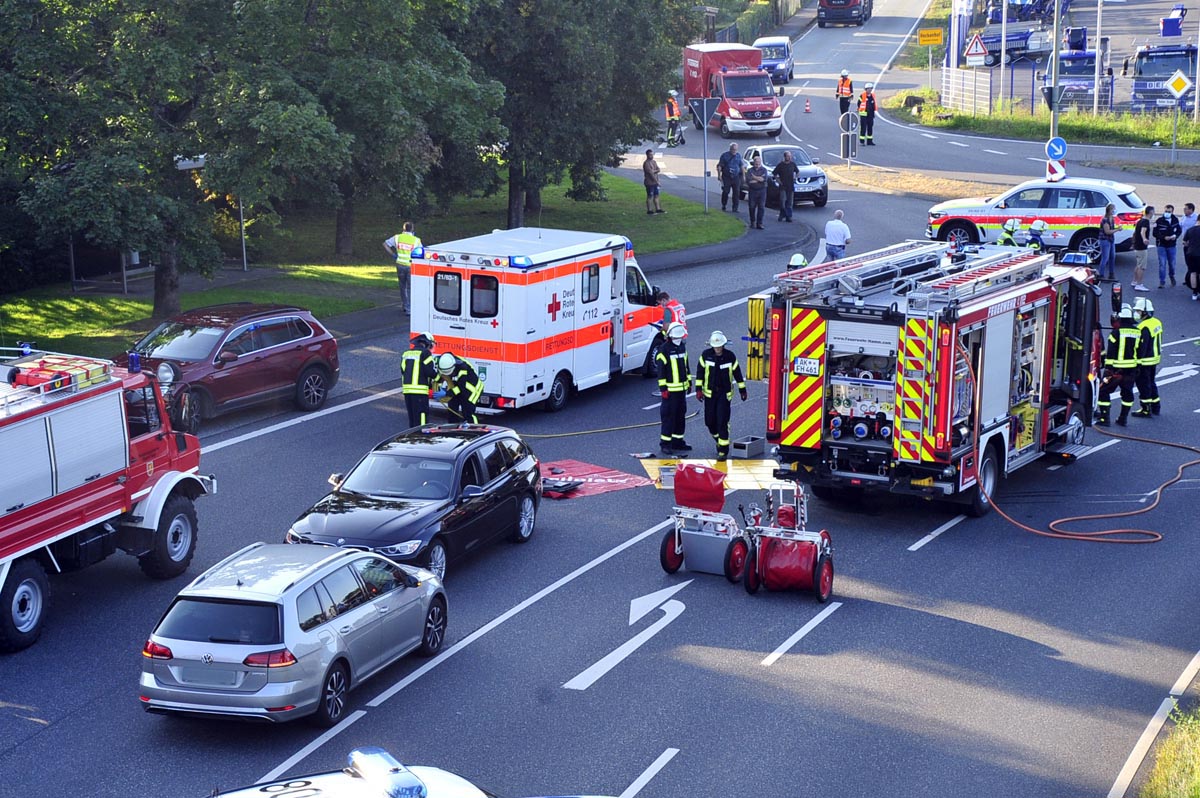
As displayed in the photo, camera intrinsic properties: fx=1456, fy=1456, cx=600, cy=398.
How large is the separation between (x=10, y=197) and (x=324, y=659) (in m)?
A: 19.5

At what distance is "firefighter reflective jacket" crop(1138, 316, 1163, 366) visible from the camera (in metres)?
22.0

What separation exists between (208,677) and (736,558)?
5979 millimetres

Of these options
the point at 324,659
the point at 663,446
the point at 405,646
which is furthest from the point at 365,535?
the point at 663,446

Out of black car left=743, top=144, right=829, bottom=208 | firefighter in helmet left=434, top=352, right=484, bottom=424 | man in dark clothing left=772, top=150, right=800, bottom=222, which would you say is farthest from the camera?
black car left=743, top=144, right=829, bottom=208

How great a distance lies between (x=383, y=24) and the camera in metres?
26.6

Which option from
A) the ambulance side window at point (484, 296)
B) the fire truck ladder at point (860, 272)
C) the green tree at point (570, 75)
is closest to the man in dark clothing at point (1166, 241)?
the fire truck ladder at point (860, 272)

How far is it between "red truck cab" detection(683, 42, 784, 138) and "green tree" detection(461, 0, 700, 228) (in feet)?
49.5

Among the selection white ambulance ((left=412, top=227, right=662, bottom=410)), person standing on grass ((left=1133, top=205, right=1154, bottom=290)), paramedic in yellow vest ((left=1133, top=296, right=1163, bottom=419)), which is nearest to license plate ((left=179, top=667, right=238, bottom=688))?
white ambulance ((left=412, top=227, right=662, bottom=410))

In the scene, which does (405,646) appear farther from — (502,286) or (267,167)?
(267,167)

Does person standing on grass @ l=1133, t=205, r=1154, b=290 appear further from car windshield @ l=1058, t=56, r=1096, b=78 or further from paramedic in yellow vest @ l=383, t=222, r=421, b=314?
car windshield @ l=1058, t=56, r=1096, b=78

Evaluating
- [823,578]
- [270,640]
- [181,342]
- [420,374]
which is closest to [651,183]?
[181,342]

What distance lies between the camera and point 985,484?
17.7 meters

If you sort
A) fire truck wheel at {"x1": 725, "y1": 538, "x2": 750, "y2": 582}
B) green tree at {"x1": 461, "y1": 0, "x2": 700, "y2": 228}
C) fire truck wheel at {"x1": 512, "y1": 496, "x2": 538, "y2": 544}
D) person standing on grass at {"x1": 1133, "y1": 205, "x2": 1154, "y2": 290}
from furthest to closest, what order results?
green tree at {"x1": 461, "y1": 0, "x2": 700, "y2": 228} < person standing on grass at {"x1": 1133, "y1": 205, "x2": 1154, "y2": 290} < fire truck wheel at {"x1": 512, "y1": 496, "x2": 538, "y2": 544} < fire truck wheel at {"x1": 725, "y1": 538, "x2": 750, "y2": 582}

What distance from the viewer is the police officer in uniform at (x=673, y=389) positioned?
1983 centimetres
